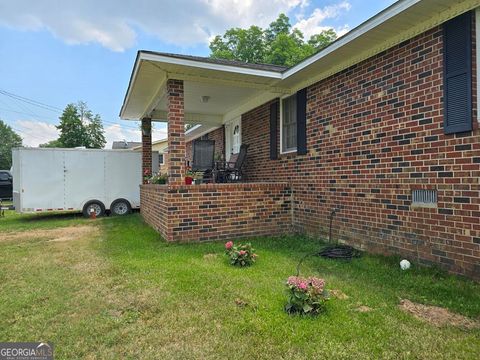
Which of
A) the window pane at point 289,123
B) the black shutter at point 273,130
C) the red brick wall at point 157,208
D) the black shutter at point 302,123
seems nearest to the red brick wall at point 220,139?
the red brick wall at point 157,208

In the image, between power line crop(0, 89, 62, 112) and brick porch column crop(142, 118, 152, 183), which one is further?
Result: power line crop(0, 89, 62, 112)

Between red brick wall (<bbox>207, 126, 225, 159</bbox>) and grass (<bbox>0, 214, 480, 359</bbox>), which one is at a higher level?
red brick wall (<bbox>207, 126, 225, 159</bbox>)

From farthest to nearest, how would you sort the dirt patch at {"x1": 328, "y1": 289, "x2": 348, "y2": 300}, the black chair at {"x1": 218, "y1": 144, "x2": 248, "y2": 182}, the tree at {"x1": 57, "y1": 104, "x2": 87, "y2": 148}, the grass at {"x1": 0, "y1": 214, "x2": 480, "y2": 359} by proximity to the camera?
the tree at {"x1": 57, "y1": 104, "x2": 87, "y2": 148}, the black chair at {"x1": 218, "y1": 144, "x2": 248, "y2": 182}, the dirt patch at {"x1": 328, "y1": 289, "x2": 348, "y2": 300}, the grass at {"x1": 0, "y1": 214, "x2": 480, "y2": 359}

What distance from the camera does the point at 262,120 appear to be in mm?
7750

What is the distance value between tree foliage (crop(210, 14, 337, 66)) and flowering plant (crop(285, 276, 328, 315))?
25174 millimetres

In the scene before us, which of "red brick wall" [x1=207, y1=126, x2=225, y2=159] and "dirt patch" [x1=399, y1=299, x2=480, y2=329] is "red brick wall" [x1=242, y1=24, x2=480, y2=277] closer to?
"dirt patch" [x1=399, y1=299, x2=480, y2=329]

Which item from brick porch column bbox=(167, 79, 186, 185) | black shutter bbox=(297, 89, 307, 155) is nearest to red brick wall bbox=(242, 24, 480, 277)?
black shutter bbox=(297, 89, 307, 155)

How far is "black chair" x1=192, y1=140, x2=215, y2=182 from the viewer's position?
7496mm

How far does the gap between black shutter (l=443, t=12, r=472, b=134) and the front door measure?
5.90 m

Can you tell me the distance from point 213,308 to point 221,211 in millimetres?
3098

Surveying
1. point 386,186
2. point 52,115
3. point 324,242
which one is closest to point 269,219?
point 324,242

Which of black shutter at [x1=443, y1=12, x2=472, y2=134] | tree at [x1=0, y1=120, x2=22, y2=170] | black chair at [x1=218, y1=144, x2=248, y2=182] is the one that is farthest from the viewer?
tree at [x1=0, y1=120, x2=22, y2=170]

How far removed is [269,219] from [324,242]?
4.04ft

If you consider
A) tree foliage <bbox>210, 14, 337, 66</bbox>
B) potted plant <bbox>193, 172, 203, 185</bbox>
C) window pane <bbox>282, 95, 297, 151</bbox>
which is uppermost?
tree foliage <bbox>210, 14, 337, 66</bbox>
